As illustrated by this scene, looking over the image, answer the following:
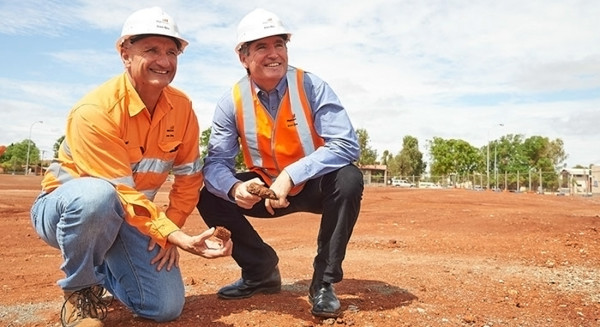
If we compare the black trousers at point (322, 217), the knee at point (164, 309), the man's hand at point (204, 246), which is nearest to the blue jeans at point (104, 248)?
the knee at point (164, 309)

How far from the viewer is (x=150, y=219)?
292 cm

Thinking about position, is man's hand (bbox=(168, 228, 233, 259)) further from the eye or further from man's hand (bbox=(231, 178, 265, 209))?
the eye

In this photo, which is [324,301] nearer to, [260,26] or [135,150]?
[135,150]

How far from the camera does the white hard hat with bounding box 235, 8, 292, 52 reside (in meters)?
3.37

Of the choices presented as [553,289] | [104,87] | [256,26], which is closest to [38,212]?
[104,87]

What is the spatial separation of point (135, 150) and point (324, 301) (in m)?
1.41

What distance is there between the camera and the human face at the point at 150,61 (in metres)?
3.04

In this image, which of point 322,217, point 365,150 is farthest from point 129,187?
point 365,150

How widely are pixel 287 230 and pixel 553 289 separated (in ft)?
16.9

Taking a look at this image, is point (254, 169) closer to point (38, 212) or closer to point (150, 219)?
point (150, 219)

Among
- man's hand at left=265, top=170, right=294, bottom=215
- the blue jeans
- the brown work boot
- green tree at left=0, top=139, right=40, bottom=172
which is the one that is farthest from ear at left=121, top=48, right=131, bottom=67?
green tree at left=0, top=139, right=40, bottom=172

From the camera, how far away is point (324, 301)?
10.2 ft

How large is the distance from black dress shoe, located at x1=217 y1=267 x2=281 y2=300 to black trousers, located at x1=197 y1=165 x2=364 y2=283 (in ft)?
0.14

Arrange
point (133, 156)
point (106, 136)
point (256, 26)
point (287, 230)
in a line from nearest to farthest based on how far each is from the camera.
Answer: point (106, 136) → point (133, 156) → point (256, 26) → point (287, 230)
